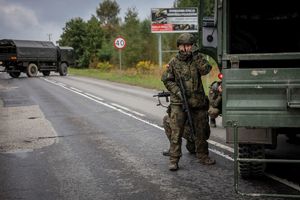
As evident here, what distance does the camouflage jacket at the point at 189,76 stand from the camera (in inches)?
252

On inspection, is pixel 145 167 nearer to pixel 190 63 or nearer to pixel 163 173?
pixel 163 173

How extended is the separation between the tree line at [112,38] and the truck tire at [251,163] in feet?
6.48

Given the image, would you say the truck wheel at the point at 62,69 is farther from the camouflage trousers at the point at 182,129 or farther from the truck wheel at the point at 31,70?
the camouflage trousers at the point at 182,129

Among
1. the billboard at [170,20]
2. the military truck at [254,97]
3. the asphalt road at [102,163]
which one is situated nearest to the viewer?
the military truck at [254,97]

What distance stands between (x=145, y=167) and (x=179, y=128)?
694 millimetres

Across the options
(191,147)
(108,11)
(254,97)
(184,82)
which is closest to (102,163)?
(191,147)

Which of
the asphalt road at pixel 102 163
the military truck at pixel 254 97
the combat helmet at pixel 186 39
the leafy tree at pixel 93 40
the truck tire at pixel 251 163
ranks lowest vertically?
the asphalt road at pixel 102 163

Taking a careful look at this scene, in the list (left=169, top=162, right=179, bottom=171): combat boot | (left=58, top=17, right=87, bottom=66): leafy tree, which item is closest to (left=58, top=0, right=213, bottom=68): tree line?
(left=58, top=17, right=87, bottom=66): leafy tree

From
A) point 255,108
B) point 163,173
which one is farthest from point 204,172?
point 255,108

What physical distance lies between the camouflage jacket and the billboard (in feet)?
74.8

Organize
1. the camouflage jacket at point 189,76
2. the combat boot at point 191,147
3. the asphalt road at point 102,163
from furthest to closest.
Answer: the combat boot at point 191,147 < the camouflage jacket at point 189,76 < the asphalt road at point 102,163

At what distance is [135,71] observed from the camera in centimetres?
3394

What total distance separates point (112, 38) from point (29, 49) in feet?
39.7

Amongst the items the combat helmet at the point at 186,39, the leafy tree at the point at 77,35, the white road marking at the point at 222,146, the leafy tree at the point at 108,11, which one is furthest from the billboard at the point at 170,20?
the leafy tree at the point at 108,11
